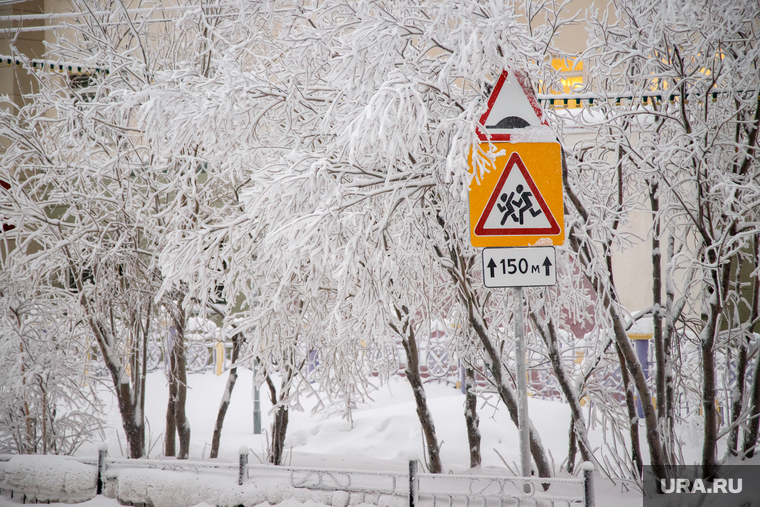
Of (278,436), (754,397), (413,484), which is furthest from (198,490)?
(754,397)

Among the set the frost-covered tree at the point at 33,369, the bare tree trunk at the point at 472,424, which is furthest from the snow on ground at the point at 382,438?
the frost-covered tree at the point at 33,369

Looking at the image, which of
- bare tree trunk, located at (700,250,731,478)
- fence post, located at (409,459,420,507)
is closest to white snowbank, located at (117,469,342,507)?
fence post, located at (409,459,420,507)

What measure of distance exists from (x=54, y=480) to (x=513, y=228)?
473 cm

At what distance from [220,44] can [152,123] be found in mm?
2159

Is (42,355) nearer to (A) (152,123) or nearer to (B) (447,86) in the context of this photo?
(A) (152,123)

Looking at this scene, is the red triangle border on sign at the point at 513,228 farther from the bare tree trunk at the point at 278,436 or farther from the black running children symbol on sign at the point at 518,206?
the bare tree trunk at the point at 278,436

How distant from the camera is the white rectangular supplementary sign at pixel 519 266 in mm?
3316

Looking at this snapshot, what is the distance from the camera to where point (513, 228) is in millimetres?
3365

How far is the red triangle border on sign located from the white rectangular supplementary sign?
88 millimetres

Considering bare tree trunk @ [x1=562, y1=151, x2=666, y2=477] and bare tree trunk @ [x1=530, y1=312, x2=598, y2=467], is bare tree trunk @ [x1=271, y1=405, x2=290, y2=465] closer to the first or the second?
bare tree trunk @ [x1=530, y1=312, x2=598, y2=467]

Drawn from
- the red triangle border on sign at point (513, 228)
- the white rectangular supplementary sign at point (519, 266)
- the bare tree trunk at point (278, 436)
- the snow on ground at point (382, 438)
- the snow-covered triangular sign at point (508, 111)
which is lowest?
the snow on ground at point (382, 438)

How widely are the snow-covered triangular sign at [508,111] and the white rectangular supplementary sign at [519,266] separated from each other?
2.17 ft

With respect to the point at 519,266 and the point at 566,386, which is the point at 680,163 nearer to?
the point at 566,386

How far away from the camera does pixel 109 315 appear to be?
281 inches
